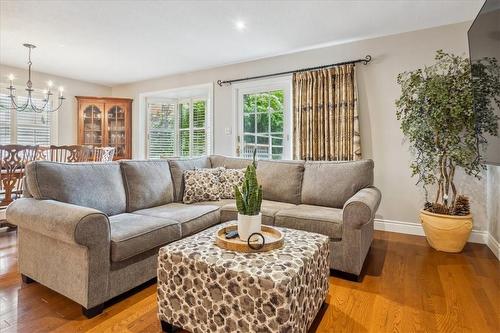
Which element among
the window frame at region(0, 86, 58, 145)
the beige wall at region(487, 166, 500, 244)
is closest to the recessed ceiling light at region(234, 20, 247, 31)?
the beige wall at region(487, 166, 500, 244)

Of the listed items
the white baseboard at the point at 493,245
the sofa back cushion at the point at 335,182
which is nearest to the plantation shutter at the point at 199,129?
the sofa back cushion at the point at 335,182

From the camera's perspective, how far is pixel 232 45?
11.9ft

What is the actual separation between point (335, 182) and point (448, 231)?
1164 millimetres

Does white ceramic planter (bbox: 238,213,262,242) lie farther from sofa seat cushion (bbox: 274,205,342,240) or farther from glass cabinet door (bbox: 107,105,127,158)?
glass cabinet door (bbox: 107,105,127,158)

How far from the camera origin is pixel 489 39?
203 centimetres

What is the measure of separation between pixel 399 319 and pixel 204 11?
3059mm

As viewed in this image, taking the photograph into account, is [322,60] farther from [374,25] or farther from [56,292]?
[56,292]

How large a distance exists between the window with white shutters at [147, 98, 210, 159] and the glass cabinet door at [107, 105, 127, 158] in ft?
1.79

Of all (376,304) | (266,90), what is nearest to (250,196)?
(376,304)

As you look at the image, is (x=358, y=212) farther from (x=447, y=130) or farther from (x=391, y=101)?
(x=391, y=101)

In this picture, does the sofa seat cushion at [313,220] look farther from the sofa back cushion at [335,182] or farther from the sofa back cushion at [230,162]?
the sofa back cushion at [230,162]

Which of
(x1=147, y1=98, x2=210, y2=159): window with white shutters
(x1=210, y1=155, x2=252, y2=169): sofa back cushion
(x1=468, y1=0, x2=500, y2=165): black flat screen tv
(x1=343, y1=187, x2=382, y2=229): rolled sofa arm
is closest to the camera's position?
(x1=468, y1=0, x2=500, y2=165): black flat screen tv

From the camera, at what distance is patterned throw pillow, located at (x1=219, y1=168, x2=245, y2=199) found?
3074 mm

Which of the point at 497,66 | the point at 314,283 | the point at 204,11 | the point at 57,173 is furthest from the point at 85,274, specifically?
the point at 497,66
